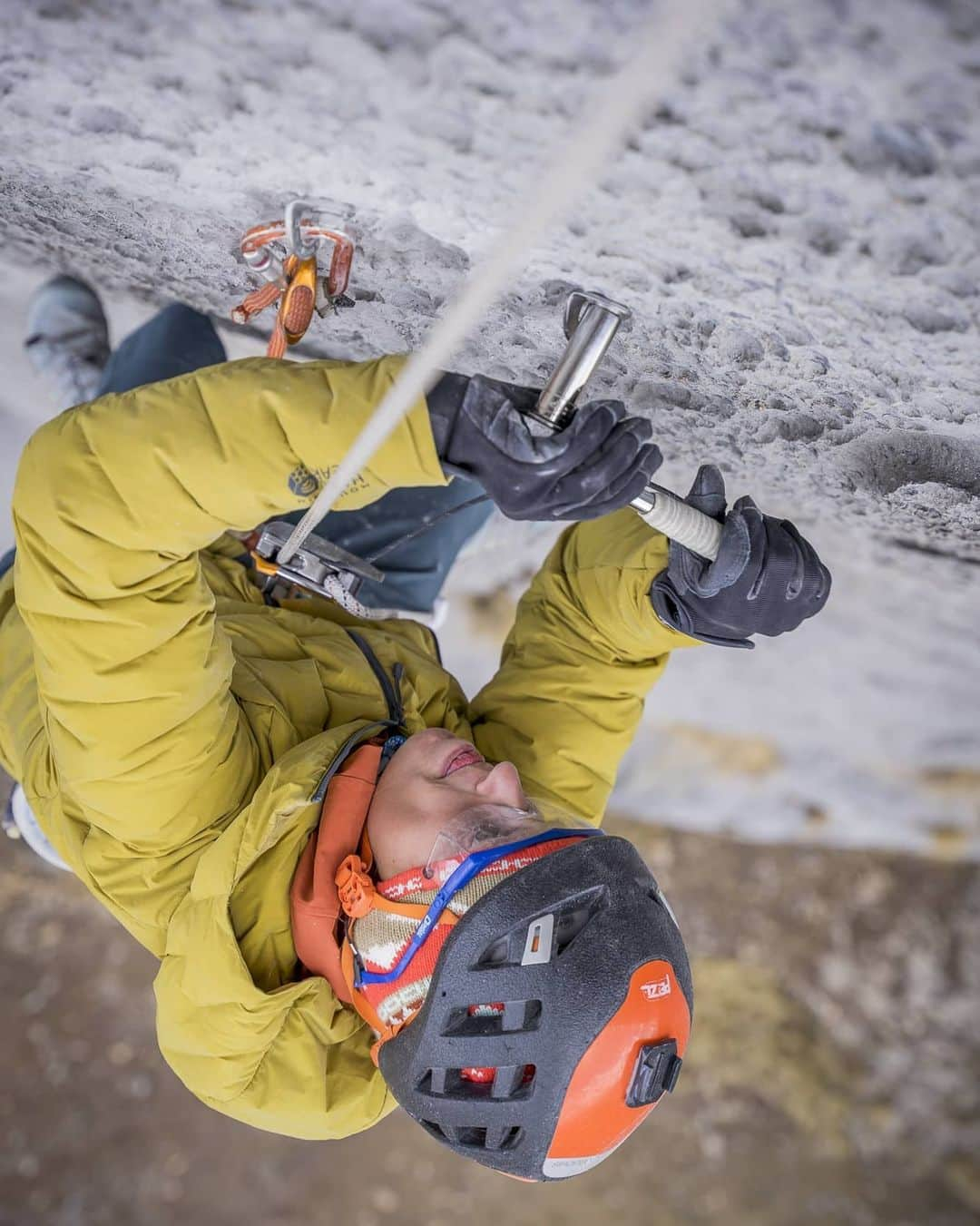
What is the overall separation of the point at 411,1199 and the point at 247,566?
2595 mm

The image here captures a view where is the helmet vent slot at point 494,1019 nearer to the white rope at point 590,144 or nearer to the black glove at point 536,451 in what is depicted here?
the black glove at point 536,451

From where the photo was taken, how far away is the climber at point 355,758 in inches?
35.5

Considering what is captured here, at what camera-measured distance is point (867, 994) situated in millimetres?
3305

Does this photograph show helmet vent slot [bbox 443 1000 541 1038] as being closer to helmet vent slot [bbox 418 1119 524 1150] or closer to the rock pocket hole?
helmet vent slot [bbox 418 1119 524 1150]

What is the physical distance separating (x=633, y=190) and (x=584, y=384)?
0.55 feet

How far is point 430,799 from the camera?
1.22 meters

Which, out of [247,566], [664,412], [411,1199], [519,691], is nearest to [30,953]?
[411,1199]

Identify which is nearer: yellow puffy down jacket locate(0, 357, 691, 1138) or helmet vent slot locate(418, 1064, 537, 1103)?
yellow puffy down jacket locate(0, 357, 691, 1138)

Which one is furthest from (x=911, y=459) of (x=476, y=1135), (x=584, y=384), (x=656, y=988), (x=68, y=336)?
(x=68, y=336)

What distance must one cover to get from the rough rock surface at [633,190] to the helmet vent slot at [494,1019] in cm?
74

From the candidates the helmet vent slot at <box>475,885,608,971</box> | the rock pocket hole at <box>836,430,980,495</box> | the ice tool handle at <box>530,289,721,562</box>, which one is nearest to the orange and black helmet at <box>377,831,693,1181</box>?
the helmet vent slot at <box>475,885,608,971</box>

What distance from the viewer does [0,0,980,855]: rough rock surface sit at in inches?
27.4

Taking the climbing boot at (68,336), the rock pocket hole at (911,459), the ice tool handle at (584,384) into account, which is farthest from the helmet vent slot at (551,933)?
the climbing boot at (68,336)

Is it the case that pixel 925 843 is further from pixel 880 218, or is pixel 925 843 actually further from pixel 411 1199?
pixel 880 218
